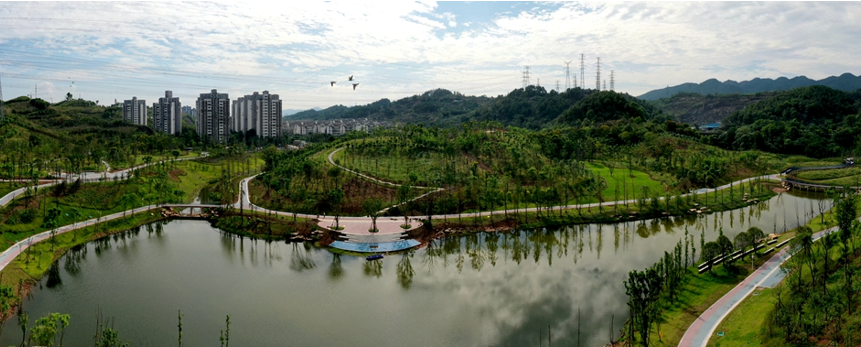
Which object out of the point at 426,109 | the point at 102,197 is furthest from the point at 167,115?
the point at 426,109

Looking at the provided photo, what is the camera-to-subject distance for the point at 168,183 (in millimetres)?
48125

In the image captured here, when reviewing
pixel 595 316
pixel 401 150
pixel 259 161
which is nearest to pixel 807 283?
pixel 595 316

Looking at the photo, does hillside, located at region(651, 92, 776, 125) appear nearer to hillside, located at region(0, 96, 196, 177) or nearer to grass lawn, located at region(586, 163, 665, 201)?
grass lawn, located at region(586, 163, 665, 201)

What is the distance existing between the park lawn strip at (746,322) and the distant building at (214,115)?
93109mm

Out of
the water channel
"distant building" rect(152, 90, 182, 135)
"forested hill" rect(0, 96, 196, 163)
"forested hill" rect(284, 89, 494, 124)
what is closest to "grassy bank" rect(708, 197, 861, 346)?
the water channel

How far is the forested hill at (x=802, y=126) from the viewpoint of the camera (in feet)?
237

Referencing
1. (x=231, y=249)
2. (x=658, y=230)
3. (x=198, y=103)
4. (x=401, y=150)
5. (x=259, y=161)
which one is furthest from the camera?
(x=198, y=103)

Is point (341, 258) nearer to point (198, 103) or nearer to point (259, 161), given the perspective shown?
point (259, 161)

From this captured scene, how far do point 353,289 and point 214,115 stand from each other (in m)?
83.0

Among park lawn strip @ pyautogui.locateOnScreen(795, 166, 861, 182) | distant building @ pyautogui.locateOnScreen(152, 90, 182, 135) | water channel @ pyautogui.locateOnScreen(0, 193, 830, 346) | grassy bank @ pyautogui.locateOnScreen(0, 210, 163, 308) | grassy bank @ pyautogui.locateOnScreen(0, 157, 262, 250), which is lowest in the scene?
water channel @ pyautogui.locateOnScreen(0, 193, 830, 346)

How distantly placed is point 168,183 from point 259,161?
2292 cm

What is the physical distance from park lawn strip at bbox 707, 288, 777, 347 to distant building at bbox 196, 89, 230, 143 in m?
93.1

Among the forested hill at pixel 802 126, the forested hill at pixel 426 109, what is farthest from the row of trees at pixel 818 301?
the forested hill at pixel 426 109

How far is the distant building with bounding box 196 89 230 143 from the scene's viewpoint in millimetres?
97250
